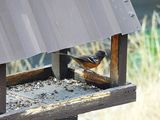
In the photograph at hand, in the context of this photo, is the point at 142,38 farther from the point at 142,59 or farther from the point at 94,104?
the point at 94,104

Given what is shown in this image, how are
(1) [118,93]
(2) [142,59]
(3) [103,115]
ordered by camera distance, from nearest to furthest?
1. (1) [118,93]
2. (3) [103,115]
3. (2) [142,59]

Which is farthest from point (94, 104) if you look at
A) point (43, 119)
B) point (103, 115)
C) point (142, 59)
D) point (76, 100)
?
point (142, 59)

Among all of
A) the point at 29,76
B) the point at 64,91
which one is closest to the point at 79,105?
the point at 64,91

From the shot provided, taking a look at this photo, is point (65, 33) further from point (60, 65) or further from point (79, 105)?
point (60, 65)

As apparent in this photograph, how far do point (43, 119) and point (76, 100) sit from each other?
194 millimetres

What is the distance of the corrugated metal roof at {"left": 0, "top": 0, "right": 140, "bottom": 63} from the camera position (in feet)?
8.36

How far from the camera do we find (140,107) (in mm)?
5059

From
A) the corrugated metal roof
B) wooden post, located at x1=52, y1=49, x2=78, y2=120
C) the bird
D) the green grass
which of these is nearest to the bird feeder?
the corrugated metal roof

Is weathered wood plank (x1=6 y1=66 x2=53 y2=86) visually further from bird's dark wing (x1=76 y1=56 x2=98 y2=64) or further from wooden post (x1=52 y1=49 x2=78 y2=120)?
bird's dark wing (x1=76 y1=56 x2=98 y2=64)

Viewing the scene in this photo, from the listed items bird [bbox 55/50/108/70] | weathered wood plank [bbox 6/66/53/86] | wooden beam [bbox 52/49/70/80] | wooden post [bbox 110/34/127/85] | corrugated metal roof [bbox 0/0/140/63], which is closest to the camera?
corrugated metal roof [bbox 0/0/140/63]

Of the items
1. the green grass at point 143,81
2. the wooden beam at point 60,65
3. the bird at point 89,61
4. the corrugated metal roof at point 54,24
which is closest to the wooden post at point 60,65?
the wooden beam at point 60,65

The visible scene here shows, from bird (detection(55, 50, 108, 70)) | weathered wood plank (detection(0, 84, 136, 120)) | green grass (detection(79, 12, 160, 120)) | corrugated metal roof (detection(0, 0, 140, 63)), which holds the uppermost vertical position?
corrugated metal roof (detection(0, 0, 140, 63))

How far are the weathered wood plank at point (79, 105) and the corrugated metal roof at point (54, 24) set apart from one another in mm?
284

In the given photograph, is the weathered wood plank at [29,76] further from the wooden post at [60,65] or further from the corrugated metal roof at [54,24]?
the corrugated metal roof at [54,24]
